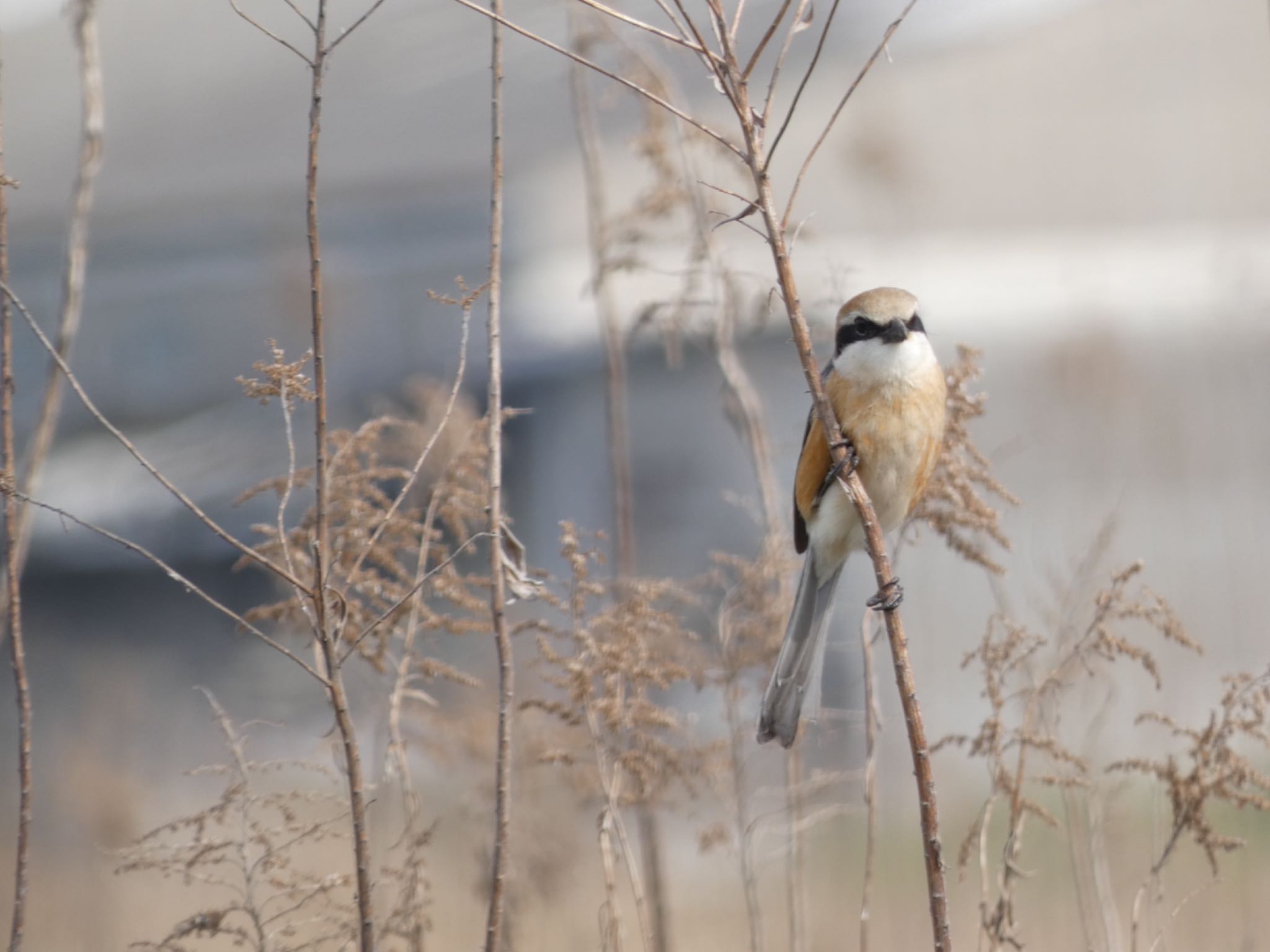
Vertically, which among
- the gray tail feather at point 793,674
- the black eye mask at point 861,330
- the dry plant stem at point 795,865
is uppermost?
the black eye mask at point 861,330

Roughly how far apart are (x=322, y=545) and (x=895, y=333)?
1174mm

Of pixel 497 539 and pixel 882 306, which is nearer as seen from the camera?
pixel 497 539

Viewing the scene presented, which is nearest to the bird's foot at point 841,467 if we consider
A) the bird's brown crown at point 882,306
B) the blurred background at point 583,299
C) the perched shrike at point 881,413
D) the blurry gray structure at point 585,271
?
the perched shrike at point 881,413

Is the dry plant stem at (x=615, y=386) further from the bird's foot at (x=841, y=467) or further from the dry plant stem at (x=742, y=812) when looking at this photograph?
the bird's foot at (x=841, y=467)

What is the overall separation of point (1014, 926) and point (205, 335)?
5.40 meters

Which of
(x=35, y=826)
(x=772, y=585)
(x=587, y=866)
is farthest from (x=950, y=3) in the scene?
(x=35, y=826)

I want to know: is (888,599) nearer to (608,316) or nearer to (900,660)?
(900,660)

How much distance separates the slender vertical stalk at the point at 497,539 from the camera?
159cm

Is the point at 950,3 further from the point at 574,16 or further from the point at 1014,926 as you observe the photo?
the point at 1014,926

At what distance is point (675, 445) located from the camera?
6.09 metres

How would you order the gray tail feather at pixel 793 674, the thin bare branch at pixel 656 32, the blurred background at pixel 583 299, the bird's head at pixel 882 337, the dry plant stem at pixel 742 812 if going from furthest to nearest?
1. the blurred background at pixel 583 299
2. the bird's head at pixel 882 337
3. the dry plant stem at pixel 742 812
4. the gray tail feather at pixel 793 674
5. the thin bare branch at pixel 656 32

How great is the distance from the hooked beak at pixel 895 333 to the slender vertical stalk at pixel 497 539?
0.81 m

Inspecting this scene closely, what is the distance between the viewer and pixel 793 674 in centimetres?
200

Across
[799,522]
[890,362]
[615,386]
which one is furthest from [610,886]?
[615,386]
